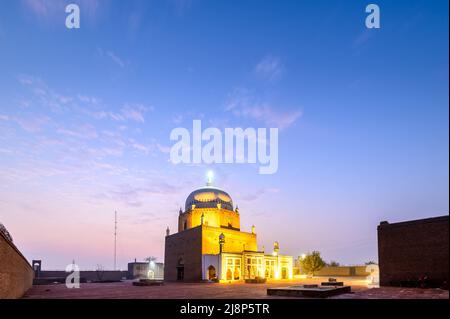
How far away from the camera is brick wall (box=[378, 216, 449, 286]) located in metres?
23.2

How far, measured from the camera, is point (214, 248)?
45.7 meters

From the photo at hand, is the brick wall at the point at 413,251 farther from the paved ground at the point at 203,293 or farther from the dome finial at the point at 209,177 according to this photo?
the dome finial at the point at 209,177

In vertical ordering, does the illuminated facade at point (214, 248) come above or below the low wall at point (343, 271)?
above

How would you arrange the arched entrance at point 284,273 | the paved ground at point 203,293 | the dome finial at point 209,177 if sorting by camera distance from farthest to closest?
1. the dome finial at point 209,177
2. the arched entrance at point 284,273
3. the paved ground at point 203,293

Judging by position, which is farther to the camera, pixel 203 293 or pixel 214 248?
pixel 214 248

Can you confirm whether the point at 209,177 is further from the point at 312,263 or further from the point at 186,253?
the point at 312,263

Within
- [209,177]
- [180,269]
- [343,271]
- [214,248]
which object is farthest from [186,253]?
[343,271]

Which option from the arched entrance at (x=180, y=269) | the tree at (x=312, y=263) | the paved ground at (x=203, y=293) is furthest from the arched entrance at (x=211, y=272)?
the tree at (x=312, y=263)

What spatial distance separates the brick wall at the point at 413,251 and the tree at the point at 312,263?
38.0m

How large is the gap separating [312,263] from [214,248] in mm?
25426

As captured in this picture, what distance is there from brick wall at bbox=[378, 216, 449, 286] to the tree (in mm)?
38009

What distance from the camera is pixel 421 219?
24.8 m

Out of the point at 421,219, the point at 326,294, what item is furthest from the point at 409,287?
the point at 326,294

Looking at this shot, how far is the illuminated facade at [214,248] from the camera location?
4322 cm
